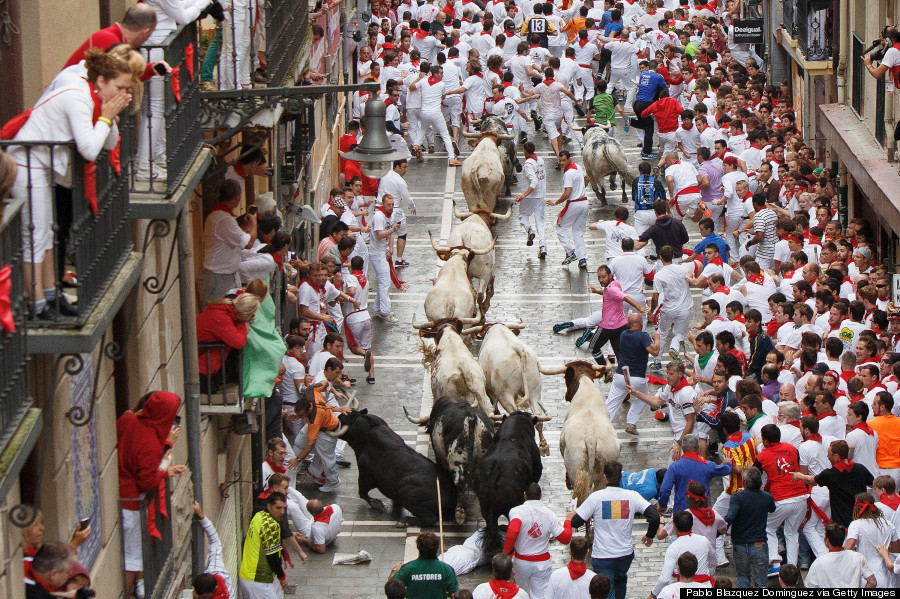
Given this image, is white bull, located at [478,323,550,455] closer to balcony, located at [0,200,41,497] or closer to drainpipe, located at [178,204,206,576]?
drainpipe, located at [178,204,206,576]

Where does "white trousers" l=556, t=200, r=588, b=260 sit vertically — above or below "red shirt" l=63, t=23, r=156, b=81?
below

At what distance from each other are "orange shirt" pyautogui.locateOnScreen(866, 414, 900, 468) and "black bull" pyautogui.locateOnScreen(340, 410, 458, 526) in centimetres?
454

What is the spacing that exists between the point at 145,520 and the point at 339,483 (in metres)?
7.66

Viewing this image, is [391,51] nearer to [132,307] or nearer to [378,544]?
[378,544]

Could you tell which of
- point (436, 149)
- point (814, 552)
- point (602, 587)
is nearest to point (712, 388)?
point (814, 552)

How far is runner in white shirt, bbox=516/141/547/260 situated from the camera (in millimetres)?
25203

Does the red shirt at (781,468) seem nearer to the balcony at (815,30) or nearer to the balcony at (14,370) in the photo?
the balcony at (14,370)

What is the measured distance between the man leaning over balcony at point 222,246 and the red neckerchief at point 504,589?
362 cm

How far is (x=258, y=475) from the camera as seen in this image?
16.7 metres

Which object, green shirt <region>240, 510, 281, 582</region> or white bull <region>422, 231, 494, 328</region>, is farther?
white bull <region>422, 231, 494, 328</region>

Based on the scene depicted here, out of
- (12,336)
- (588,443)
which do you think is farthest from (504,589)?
(12,336)

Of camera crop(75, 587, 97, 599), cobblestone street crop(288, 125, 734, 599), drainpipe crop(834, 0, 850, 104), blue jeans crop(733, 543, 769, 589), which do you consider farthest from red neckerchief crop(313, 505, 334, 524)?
drainpipe crop(834, 0, 850, 104)

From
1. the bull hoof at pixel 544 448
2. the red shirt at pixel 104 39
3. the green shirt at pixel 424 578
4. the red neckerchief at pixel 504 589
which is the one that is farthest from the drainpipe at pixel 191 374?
the bull hoof at pixel 544 448

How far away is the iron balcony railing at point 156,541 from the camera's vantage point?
10469 mm
